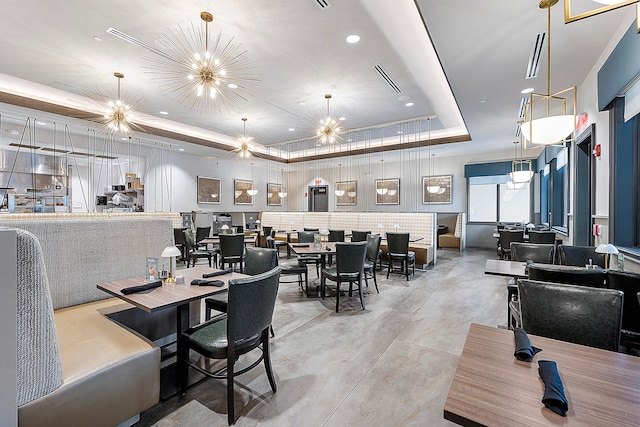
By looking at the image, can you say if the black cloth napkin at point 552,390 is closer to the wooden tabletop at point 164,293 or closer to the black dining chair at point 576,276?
the black dining chair at point 576,276

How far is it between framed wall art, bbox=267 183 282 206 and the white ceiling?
6.20m

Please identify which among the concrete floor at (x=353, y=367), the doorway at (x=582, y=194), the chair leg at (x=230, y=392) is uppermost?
the doorway at (x=582, y=194)

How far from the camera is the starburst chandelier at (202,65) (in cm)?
351

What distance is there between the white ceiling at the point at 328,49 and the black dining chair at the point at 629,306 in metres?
2.58

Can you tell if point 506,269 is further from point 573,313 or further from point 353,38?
point 353,38

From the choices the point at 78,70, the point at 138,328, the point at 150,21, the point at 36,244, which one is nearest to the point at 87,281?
the point at 138,328

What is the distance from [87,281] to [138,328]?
2.08 ft

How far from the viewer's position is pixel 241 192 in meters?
10.8

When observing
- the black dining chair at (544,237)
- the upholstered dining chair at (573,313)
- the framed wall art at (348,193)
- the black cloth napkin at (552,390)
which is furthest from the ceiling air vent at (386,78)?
the framed wall art at (348,193)

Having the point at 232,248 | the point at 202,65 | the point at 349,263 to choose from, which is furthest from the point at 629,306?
the point at 232,248

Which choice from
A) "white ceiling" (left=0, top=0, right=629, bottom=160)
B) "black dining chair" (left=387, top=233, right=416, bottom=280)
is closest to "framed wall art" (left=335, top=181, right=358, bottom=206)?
"white ceiling" (left=0, top=0, right=629, bottom=160)

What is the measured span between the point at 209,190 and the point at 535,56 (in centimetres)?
911

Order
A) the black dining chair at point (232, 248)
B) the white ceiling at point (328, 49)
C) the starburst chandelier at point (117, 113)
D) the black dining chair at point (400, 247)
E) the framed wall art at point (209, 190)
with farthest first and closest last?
the framed wall art at point (209, 190) → the black dining chair at point (400, 247) → the black dining chair at point (232, 248) → the starburst chandelier at point (117, 113) → the white ceiling at point (328, 49)

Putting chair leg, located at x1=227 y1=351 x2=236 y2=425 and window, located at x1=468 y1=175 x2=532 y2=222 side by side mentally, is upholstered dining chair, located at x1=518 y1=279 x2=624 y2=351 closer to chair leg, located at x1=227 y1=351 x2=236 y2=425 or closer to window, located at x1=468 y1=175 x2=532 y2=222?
chair leg, located at x1=227 y1=351 x2=236 y2=425
